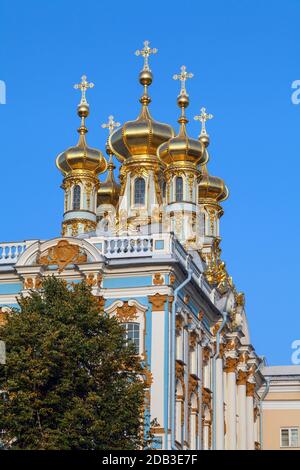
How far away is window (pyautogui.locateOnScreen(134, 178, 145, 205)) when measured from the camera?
37562 millimetres

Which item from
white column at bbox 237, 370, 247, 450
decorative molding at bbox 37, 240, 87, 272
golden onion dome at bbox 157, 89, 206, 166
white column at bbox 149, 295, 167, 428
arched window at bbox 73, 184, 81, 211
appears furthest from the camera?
arched window at bbox 73, 184, 81, 211

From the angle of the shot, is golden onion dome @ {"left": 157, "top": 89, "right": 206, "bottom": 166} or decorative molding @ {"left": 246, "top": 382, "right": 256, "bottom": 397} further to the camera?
decorative molding @ {"left": 246, "top": 382, "right": 256, "bottom": 397}

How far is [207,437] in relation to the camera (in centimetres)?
3180

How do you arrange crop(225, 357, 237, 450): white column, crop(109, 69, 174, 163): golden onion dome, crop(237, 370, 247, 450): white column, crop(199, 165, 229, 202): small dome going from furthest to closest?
crop(199, 165, 229, 202): small dome, crop(109, 69, 174, 163): golden onion dome, crop(237, 370, 247, 450): white column, crop(225, 357, 237, 450): white column

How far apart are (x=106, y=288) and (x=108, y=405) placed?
19.4 ft

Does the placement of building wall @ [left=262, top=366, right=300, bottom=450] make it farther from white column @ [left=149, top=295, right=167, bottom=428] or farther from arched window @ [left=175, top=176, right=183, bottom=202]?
white column @ [left=149, top=295, right=167, bottom=428]

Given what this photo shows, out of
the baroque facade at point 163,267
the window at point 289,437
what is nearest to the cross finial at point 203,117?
the baroque facade at point 163,267

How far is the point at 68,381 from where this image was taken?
23531 millimetres

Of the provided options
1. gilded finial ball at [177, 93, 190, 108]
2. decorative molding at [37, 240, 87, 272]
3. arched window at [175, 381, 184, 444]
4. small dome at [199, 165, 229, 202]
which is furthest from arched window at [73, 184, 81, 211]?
arched window at [175, 381, 184, 444]

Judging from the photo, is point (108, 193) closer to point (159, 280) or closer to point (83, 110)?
point (83, 110)

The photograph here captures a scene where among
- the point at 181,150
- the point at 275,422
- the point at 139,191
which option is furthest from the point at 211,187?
the point at 275,422

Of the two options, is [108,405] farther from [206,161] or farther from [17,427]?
[206,161]

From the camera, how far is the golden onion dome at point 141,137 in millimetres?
37781

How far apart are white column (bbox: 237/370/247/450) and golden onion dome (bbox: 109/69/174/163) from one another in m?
7.63
